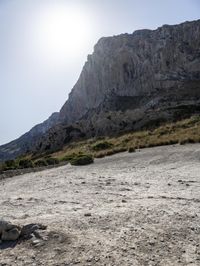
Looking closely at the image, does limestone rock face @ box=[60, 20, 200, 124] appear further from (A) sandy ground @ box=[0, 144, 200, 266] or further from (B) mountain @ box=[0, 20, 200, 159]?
(A) sandy ground @ box=[0, 144, 200, 266]

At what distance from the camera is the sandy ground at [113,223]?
26.0 feet

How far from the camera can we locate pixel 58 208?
12.6 m

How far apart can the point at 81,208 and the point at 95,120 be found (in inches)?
3297

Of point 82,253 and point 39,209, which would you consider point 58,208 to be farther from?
point 82,253

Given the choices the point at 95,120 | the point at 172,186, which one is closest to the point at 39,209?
the point at 172,186

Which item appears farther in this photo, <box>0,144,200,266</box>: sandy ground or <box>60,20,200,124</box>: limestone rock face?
<box>60,20,200,124</box>: limestone rock face

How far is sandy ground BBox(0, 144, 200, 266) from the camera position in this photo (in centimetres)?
791

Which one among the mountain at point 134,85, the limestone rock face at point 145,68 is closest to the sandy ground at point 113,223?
the mountain at point 134,85

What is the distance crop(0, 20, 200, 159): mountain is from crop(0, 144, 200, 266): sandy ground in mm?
63110

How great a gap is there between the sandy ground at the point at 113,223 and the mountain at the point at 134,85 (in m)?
63.1

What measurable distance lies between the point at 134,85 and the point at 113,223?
435 ft

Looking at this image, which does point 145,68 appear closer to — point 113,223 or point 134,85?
point 134,85

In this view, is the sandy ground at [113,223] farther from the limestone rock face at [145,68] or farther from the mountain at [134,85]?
the limestone rock face at [145,68]

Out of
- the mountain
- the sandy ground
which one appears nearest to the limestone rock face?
the mountain
